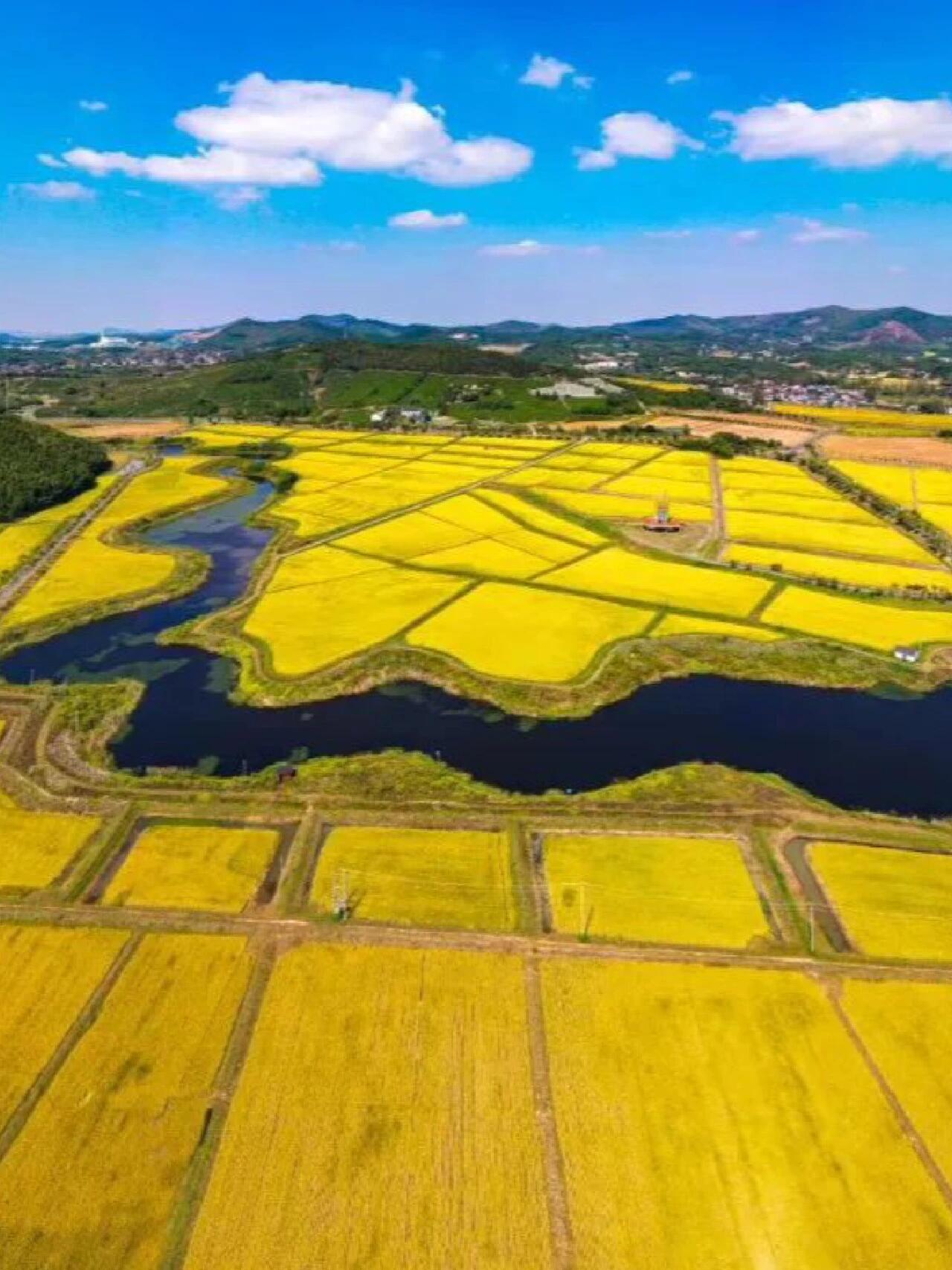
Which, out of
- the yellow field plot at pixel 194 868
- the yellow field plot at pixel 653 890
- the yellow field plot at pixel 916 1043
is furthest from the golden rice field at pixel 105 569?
the yellow field plot at pixel 916 1043

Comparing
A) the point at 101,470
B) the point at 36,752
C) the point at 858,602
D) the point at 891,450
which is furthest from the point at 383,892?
the point at 891,450

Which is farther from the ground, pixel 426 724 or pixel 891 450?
pixel 891 450

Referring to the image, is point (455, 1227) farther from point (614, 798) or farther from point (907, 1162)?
point (614, 798)

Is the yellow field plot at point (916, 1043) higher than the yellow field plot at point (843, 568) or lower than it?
lower

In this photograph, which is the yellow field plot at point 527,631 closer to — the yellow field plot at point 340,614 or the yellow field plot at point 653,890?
the yellow field plot at point 340,614

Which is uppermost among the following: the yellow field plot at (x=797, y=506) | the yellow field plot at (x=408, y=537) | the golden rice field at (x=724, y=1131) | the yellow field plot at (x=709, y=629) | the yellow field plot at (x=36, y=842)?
the yellow field plot at (x=797, y=506)

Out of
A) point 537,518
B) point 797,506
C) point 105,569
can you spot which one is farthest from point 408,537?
point 797,506

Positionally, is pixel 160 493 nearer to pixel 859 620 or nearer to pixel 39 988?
pixel 859 620
